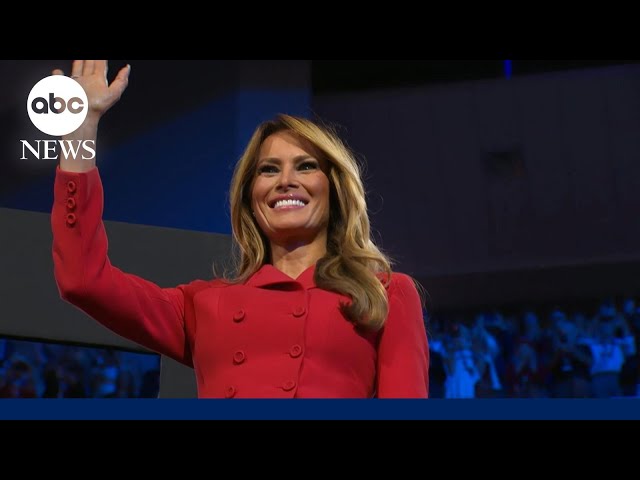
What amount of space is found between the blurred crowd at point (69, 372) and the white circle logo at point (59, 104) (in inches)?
51.7

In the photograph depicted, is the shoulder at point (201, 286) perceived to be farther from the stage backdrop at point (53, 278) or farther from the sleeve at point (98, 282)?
the stage backdrop at point (53, 278)

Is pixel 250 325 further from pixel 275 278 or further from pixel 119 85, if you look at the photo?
pixel 119 85

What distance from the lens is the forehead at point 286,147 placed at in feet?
5.78

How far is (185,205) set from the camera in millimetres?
3170

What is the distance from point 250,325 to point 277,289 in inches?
3.4

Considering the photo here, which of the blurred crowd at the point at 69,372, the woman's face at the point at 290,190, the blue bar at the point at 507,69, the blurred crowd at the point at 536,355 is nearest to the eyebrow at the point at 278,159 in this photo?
the woman's face at the point at 290,190

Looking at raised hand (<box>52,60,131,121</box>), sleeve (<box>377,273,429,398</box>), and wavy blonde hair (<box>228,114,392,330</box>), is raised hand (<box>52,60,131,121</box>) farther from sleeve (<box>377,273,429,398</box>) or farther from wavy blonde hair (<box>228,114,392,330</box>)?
sleeve (<box>377,273,429,398</box>)

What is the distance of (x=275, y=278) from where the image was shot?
5.48 ft

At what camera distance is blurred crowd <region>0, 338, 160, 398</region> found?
4.29m

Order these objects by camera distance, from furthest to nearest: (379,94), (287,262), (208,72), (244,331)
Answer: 1. (379,94)
2. (208,72)
3. (287,262)
4. (244,331)

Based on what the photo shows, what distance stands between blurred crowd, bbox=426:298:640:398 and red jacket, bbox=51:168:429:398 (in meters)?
3.67

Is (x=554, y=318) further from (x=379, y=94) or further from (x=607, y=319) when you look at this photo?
(x=379, y=94)

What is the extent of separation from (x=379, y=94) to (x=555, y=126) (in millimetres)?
959
